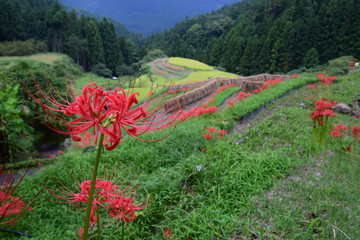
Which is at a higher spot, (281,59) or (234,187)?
(234,187)

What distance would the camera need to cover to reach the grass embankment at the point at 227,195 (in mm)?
2277

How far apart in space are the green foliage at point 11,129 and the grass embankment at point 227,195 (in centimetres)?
175

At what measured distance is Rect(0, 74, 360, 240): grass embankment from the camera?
89.7 inches

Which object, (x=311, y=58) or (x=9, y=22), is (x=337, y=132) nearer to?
(x=311, y=58)

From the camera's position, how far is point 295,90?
10.4 meters

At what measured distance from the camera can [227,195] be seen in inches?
114

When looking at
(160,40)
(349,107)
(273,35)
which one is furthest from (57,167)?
(160,40)

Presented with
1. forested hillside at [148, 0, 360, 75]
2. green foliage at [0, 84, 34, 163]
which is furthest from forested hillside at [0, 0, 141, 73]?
green foliage at [0, 84, 34, 163]

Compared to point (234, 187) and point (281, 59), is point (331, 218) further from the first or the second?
point (281, 59)

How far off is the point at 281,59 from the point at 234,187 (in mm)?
35722

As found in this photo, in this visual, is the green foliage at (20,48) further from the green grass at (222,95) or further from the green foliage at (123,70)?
the green grass at (222,95)

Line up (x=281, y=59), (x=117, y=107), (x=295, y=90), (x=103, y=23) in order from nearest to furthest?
(x=117, y=107)
(x=295, y=90)
(x=281, y=59)
(x=103, y=23)

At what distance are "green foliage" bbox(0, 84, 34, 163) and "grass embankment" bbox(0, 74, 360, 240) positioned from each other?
1748 mm

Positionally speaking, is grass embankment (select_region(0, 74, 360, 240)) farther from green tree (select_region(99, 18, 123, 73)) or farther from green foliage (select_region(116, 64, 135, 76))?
green tree (select_region(99, 18, 123, 73))
